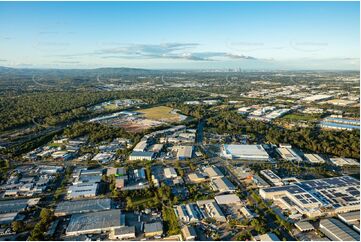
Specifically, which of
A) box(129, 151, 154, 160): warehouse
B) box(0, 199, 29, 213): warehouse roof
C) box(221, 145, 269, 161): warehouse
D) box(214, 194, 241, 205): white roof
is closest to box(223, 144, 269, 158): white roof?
box(221, 145, 269, 161): warehouse

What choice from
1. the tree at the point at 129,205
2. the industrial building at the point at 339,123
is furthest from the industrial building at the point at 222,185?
the industrial building at the point at 339,123

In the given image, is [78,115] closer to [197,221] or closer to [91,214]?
[91,214]

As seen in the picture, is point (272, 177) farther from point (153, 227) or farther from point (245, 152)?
point (153, 227)

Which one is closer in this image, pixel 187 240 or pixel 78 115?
pixel 187 240

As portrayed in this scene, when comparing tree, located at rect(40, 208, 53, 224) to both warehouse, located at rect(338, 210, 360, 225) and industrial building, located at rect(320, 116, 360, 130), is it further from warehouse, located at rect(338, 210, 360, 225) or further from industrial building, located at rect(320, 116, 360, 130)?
industrial building, located at rect(320, 116, 360, 130)

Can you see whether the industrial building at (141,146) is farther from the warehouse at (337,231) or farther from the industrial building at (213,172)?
the warehouse at (337,231)

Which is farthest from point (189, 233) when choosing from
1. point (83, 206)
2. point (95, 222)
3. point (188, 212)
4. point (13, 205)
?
point (13, 205)

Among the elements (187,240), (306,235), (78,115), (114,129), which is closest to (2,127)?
(78,115)
